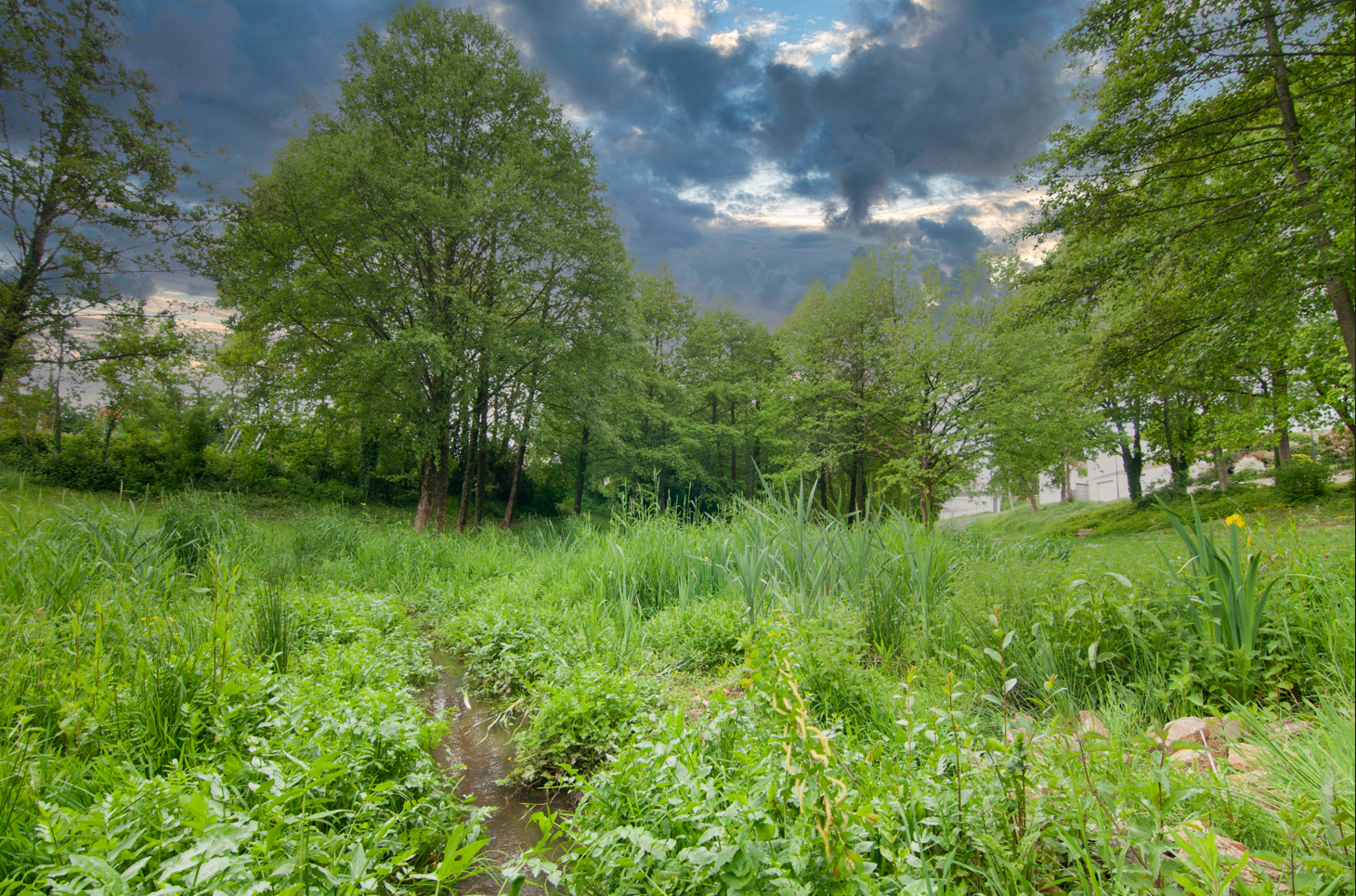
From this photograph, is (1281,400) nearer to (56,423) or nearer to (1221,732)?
(1221,732)

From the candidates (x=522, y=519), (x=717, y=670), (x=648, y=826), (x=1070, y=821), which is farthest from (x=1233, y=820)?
(x=522, y=519)

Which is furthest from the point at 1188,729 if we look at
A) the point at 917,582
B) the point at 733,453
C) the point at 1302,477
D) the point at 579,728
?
the point at 733,453

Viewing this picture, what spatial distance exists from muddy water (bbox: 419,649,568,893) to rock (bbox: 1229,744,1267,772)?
2.37m

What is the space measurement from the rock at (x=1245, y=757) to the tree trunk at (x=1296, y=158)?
1.19m

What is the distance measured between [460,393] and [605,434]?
175 inches

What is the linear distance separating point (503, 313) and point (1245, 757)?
16.5 m

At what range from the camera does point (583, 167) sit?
1555 centimetres

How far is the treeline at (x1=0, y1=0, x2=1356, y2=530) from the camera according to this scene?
15.0ft

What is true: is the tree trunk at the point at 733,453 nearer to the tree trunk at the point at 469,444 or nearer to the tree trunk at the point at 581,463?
the tree trunk at the point at 581,463

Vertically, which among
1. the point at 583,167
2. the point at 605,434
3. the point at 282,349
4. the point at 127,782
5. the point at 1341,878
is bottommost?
the point at 127,782

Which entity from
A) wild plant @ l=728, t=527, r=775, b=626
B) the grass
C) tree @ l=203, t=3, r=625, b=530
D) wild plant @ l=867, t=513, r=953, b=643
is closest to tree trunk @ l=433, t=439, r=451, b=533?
tree @ l=203, t=3, r=625, b=530

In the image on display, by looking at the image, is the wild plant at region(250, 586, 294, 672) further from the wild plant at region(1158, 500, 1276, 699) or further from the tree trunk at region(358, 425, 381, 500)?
the tree trunk at region(358, 425, 381, 500)

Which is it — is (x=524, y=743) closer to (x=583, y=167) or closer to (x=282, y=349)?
(x=282, y=349)

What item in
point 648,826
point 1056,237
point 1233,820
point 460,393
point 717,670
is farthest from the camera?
point 460,393
